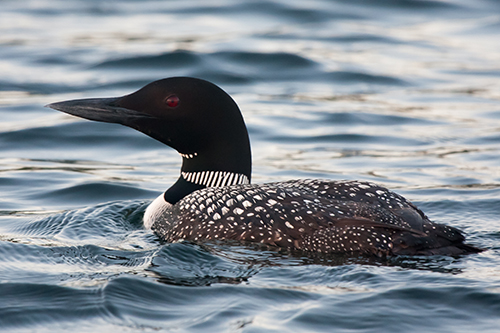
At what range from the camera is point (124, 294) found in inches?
137

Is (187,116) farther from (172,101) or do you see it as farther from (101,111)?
(101,111)

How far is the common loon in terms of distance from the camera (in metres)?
3.83

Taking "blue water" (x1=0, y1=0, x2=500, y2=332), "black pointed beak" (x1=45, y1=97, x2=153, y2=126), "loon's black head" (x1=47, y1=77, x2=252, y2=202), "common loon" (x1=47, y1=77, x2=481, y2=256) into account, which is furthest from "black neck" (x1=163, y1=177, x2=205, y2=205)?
"black pointed beak" (x1=45, y1=97, x2=153, y2=126)

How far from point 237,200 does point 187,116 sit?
0.72m

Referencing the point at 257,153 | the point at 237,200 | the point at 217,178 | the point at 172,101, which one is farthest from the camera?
the point at 257,153

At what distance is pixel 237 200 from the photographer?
4121mm

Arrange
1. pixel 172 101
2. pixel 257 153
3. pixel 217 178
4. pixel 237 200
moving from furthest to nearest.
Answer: pixel 257 153, pixel 217 178, pixel 172 101, pixel 237 200

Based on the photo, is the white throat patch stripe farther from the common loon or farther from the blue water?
the blue water

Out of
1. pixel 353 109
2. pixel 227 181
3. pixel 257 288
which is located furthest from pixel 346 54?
pixel 257 288

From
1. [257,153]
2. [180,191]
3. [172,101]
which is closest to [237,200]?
[180,191]

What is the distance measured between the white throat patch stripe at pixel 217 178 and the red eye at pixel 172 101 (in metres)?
0.45

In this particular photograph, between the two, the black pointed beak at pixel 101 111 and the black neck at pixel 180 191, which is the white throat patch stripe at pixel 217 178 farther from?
the black pointed beak at pixel 101 111

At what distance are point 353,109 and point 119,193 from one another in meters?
3.44

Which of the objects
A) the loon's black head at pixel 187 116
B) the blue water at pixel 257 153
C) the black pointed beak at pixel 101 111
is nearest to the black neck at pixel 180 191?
the loon's black head at pixel 187 116
